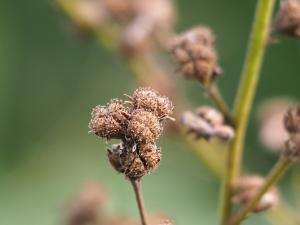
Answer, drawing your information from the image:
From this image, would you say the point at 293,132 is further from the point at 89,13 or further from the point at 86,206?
the point at 89,13

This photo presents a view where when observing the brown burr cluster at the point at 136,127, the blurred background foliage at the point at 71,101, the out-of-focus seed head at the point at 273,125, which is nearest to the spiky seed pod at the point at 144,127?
the brown burr cluster at the point at 136,127

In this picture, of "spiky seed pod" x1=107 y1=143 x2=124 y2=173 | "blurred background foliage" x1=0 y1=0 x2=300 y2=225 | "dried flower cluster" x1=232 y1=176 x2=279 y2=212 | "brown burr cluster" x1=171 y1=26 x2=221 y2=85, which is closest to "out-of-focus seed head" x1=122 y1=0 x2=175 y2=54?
"brown burr cluster" x1=171 y1=26 x2=221 y2=85

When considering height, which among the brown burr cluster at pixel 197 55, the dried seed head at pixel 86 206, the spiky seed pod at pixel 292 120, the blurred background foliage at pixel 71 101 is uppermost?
the blurred background foliage at pixel 71 101

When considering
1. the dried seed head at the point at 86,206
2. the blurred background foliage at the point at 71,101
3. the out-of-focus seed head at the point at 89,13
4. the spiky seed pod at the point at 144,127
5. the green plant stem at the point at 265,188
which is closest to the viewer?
the spiky seed pod at the point at 144,127

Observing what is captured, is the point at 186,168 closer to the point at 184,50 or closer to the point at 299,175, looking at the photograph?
the point at 299,175

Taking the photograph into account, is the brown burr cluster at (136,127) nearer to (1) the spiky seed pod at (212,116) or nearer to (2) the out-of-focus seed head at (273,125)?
(1) the spiky seed pod at (212,116)

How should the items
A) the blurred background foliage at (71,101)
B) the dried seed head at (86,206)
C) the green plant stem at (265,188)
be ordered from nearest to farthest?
the green plant stem at (265,188) < the dried seed head at (86,206) < the blurred background foliage at (71,101)
